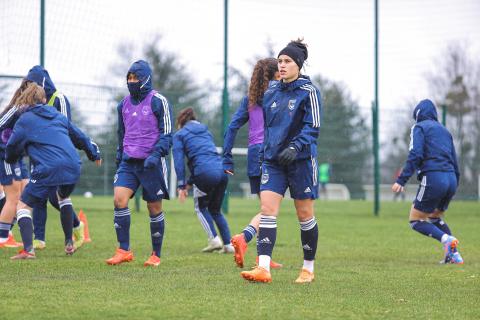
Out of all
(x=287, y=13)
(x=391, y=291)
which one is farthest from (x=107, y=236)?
(x=287, y=13)

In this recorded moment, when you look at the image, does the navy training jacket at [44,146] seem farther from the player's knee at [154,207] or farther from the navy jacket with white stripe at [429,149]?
the navy jacket with white stripe at [429,149]

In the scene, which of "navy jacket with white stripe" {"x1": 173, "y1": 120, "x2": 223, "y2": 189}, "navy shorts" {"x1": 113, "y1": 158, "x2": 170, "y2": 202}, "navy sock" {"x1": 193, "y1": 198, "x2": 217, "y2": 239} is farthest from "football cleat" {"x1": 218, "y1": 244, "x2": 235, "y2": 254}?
"navy shorts" {"x1": 113, "y1": 158, "x2": 170, "y2": 202}

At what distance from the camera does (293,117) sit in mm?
7430

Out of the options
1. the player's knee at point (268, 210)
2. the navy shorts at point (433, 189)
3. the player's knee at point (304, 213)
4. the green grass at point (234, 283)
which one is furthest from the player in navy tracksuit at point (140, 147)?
the navy shorts at point (433, 189)

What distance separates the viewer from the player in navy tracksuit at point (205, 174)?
10.9 meters

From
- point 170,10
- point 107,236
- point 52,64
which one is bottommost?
point 107,236

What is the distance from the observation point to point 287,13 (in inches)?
770

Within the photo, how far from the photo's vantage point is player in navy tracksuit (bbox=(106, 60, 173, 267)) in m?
8.82

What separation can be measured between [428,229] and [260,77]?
290cm

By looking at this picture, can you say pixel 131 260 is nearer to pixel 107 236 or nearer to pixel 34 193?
pixel 34 193

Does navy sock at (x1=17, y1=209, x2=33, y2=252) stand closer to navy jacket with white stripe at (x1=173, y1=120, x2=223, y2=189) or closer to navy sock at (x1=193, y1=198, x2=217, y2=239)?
navy jacket with white stripe at (x1=173, y1=120, x2=223, y2=189)

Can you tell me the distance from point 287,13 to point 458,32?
395 centimetres

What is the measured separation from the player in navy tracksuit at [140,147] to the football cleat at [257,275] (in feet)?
5.89

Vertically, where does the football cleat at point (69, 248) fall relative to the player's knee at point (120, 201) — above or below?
below
